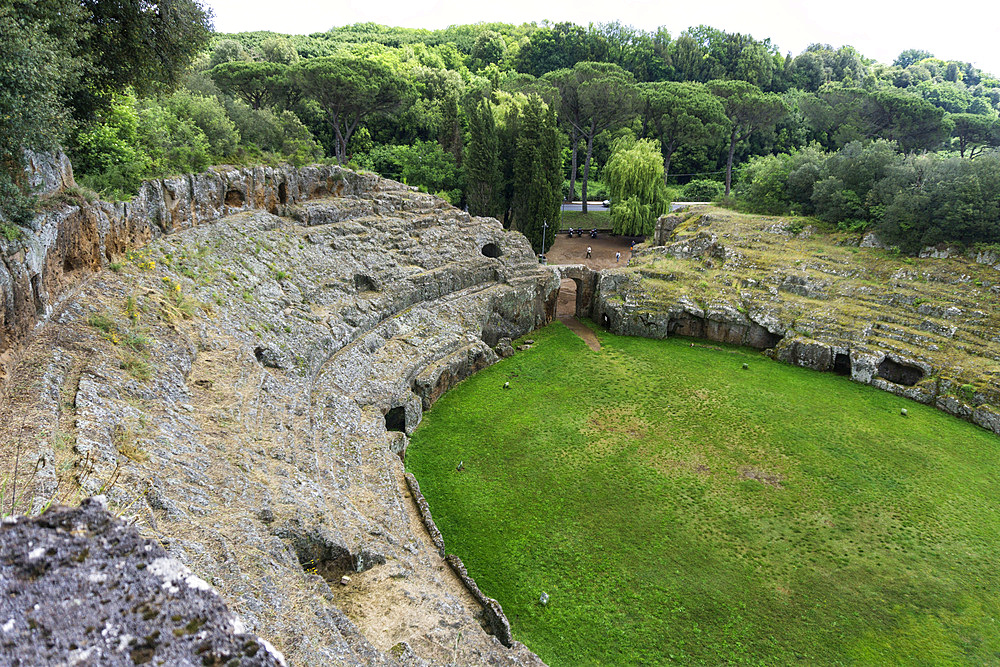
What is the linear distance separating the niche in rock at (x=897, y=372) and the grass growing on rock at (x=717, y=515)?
1380 mm

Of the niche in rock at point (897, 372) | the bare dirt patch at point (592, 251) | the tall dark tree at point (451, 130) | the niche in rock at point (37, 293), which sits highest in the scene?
the tall dark tree at point (451, 130)

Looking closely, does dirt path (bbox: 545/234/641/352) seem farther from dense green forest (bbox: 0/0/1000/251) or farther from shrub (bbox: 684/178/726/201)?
shrub (bbox: 684/178/726/201)

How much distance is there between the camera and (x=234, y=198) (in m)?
21.7

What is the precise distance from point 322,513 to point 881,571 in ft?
44.3

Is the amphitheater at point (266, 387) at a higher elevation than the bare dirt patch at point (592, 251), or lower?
higher

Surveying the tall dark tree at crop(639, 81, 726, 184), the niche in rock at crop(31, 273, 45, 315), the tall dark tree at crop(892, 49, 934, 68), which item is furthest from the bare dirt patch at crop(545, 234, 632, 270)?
the tall dark tree at crop(892, 49, 934, 68)

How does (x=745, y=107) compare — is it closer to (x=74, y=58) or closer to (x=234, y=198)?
(x=234, y=198)

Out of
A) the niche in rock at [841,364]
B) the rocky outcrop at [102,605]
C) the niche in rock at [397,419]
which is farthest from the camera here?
the niche in rock at [841,364]

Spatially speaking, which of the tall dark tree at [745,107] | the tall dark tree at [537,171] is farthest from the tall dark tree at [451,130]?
the tall dark tree at [745,107]

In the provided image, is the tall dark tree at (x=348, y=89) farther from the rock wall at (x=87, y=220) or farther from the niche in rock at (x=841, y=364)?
the niche in rock at (x=841, y=364)

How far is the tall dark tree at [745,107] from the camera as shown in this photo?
4922cm

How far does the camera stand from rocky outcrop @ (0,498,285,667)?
4.09 meters

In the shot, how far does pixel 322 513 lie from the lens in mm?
11320

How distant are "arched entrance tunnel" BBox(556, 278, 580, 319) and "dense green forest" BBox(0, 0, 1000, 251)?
5284 millimetres
